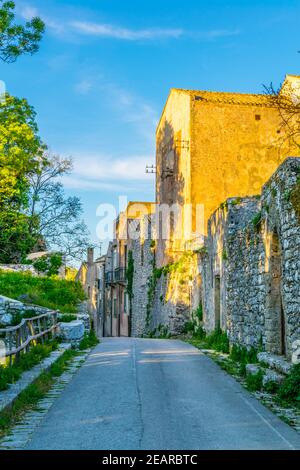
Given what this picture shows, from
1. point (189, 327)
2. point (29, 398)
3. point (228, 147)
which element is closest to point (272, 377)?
point (29, 398)

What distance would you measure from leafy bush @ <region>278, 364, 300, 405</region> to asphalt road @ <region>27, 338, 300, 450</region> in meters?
0.54

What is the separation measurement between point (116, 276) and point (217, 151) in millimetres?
19213

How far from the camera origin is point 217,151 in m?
27.6

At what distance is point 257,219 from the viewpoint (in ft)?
40.8

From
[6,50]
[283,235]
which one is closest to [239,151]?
[6,50]

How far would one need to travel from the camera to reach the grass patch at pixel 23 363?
923cm

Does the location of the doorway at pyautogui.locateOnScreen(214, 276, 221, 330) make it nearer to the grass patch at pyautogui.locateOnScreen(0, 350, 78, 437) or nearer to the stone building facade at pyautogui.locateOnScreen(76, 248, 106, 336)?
the grass patch at pyautogui.locateOnScreen(0, 350, 78, 437)

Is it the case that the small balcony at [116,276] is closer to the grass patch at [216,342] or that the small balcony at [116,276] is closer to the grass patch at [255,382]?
the grass patch at [216,342]

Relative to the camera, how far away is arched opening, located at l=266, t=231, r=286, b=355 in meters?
11.0

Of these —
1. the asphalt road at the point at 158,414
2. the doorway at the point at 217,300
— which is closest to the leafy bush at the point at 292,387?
the asphalt road at the point at 158,414

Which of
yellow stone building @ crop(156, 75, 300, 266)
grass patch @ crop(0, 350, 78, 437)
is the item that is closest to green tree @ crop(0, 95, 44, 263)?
yellow stone building @ crop(156, 75, 300, 266)

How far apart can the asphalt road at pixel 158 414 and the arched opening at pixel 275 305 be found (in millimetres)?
1232

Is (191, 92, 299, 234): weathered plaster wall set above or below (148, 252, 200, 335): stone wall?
above
